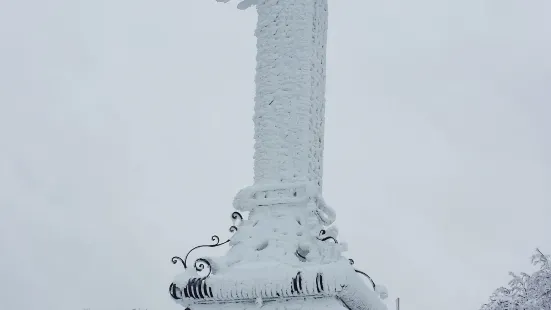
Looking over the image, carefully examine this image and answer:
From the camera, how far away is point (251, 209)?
768 cm

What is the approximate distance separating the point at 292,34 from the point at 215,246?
A: 239 centimetres

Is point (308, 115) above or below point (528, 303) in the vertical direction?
above

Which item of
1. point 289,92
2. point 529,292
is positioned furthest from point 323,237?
point 529,292

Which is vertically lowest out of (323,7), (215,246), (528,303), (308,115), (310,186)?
(528,303)

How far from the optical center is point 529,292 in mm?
13391

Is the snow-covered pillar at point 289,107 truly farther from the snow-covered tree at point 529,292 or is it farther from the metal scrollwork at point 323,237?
the snow-covered tree at point 529,292

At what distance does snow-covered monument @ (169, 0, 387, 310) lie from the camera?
6.85 m

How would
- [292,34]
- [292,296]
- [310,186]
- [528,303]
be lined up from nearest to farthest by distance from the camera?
[292,296] < [310,186] < [292,34] < [528,303]

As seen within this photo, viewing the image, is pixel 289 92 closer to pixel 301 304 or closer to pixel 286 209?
pixel 286 209

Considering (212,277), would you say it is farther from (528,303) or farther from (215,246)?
(528,303)

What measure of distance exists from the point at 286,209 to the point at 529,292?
24.8 feet

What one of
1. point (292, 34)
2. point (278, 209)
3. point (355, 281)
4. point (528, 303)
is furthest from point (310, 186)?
point (528, 303)

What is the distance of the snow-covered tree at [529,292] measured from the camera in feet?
42.2

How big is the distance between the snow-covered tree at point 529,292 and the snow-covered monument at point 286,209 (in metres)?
6.18
